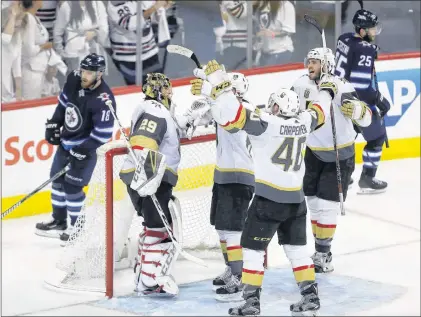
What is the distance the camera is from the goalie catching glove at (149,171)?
19.7 feet

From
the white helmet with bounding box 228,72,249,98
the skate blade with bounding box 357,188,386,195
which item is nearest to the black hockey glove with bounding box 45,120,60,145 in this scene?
the white helmet with bounding box 228,72,249,98

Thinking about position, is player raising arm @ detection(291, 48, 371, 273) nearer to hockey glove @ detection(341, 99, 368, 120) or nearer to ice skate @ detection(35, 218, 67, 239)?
hockey glove @ detection(341, 99, 368, 120)

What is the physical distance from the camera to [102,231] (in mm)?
6691

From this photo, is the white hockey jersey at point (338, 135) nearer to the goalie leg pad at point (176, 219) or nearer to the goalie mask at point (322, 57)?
the goalie mask at point (322, 57)

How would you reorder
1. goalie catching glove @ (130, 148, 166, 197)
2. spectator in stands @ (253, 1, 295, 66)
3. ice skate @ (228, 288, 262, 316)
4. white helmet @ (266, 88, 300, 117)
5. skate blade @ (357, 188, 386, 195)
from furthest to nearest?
spectator in stands @ (253, 1, 295, 66) < skate blade @ (357, 188, 386, 195) < goalie catching glove @ (130, 148, 166, 197) < ice skate @ (228, 288, 262, 316) < white helmet @ (266, 88, 300, 117)

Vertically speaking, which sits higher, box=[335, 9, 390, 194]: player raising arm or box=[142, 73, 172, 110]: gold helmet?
box=[142, 73, 172, 110]: gold helmet

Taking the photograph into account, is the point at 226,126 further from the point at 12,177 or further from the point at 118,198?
the point at 12,177

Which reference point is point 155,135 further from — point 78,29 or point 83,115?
point 78,29

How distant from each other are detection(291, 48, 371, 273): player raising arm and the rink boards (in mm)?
592

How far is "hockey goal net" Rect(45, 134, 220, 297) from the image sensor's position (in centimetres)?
652

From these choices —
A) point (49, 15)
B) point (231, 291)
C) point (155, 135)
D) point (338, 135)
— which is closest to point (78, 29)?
point (49, 15)

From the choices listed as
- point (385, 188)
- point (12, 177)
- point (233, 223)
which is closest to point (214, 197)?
point (233, 223)

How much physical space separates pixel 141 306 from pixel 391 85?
369 centimetres

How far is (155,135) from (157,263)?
0.73 meters
